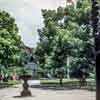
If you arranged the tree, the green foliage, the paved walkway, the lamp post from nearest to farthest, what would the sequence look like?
the lamp post → the paved walkway → the green foliage → the tree

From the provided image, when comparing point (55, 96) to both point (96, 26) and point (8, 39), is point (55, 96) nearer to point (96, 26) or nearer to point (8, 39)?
point (8, 39)

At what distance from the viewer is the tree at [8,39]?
47.9 meters

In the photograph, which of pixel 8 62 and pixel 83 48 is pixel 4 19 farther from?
pixel 83 48

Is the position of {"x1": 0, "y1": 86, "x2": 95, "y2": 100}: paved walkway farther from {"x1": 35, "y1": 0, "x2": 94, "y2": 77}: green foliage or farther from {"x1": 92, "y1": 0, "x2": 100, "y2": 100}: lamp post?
{"x1": 92, "y1": 0, "x2": 100, "y2": 100}: lamp post

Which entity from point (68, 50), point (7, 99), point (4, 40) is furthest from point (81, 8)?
point (7, 99)

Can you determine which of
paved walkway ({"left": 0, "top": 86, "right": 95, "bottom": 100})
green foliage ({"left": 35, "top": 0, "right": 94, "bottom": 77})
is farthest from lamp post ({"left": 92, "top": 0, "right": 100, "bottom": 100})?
green foliage ({"left": 35, "top": 0, "right": 94, "bottom": 77})

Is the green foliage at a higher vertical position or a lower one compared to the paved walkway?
higher

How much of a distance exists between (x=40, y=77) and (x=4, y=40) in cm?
2603

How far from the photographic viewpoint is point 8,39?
48844 mm

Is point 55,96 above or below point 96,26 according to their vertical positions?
below

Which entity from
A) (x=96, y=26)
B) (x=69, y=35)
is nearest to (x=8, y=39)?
(x=69, y=35)

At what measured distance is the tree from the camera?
47938mm

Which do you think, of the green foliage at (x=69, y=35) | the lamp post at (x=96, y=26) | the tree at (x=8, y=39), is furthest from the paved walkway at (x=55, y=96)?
the lamp post at (x=96, y=26)

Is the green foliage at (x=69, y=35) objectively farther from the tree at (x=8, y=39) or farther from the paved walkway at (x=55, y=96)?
the paved walkway at (x=55, y=96)
